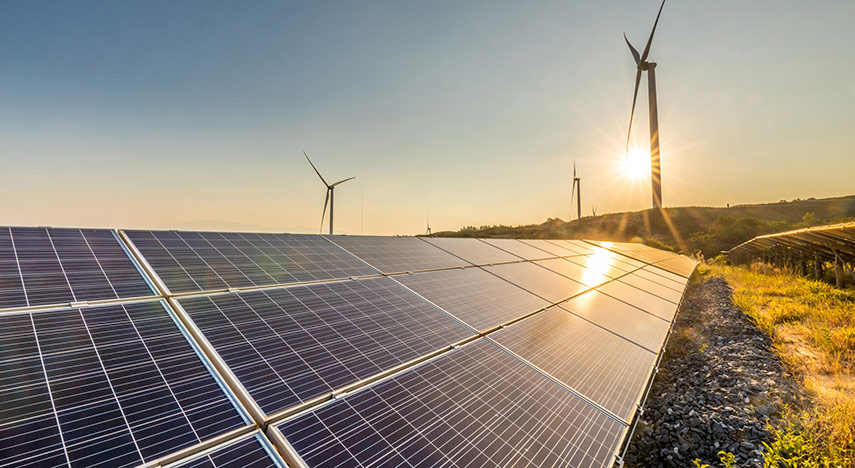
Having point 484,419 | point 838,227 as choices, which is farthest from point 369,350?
point 838,227

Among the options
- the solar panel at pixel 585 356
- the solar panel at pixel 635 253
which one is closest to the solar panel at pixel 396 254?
the solar panel at pixel 585 356

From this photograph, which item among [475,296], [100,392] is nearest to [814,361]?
[475,296]

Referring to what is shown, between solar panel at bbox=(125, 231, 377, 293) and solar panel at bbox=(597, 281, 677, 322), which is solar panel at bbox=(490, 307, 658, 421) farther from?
solar panel at bbox=(597, 281, 677, 322)

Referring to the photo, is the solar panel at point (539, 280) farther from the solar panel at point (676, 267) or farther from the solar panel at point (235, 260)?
the solar panel at point (676, 267)

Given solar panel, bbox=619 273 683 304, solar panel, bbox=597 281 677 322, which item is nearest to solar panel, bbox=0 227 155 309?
solar panel, bbox=597 281 677 322

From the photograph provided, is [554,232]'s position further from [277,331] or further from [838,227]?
[277,331]

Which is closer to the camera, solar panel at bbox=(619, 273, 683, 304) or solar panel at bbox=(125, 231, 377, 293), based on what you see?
solar panel at bbox=(125, 231, 377, 293)
